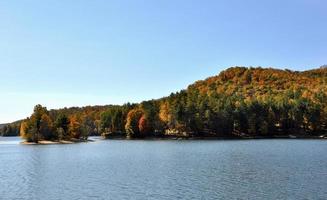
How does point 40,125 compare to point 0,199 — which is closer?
point 0,199

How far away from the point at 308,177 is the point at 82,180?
30.4 m

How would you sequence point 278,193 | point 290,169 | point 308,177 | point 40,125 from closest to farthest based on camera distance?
point 278,193, point 308,177, point 290,169, point 40,125

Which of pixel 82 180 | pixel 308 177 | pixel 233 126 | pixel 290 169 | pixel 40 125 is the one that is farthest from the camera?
pixel 233 126

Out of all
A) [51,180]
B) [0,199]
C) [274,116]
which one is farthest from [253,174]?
[274,116]

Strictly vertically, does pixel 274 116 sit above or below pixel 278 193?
above

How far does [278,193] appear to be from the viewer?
146 feet

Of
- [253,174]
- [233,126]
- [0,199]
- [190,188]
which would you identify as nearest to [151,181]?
[190,188]

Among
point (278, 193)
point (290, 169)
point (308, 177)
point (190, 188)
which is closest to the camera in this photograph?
point (278, 193)

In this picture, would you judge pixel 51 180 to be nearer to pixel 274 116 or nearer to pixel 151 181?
pixel 151 181

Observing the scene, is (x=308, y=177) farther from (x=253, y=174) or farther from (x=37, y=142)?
(x=37, y=142)

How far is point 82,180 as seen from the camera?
2296 inches

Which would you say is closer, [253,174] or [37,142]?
[253,174]

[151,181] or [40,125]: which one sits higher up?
[40,125]

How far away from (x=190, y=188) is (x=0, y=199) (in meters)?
21.2
